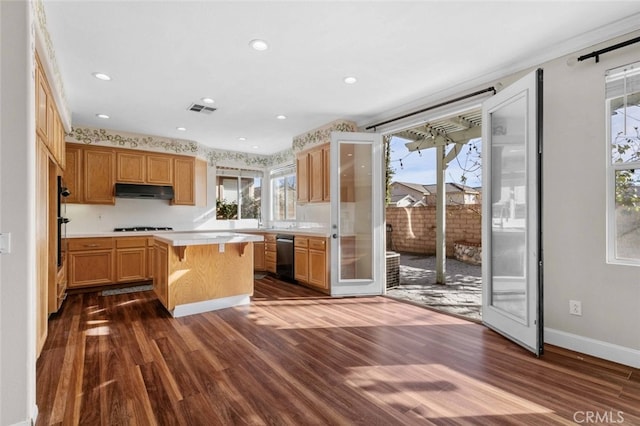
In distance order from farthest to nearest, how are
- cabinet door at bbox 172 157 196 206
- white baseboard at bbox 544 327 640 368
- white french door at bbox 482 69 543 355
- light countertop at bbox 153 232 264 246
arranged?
cabinet door at bbox 172 157 196 206 < light countertop at bbox 153 232 264 246 < white french door at bbox 482 69 543 355 < white baseboard at bbox 544 327 640 368

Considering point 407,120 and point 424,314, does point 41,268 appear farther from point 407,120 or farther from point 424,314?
point 407,120

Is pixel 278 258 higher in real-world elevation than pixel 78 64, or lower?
lower

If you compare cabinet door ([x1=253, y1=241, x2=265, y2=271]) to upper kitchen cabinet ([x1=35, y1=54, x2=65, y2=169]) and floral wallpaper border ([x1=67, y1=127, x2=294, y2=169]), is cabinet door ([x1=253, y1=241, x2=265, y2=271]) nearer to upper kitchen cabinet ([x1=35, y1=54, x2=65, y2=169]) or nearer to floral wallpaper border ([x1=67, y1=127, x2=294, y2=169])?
floral wallpaper border ([x1=67, y1=127, x2=294, y2=169])

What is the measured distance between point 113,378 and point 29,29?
2.21m

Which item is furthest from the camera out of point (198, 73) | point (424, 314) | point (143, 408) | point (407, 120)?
point (407, 120)

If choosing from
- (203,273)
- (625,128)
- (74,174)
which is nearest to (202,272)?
(203,273)

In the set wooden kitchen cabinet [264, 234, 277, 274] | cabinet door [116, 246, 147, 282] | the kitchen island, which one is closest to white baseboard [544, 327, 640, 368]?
the kitchen island

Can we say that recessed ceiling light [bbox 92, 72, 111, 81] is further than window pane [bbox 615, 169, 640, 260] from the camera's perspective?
Yes

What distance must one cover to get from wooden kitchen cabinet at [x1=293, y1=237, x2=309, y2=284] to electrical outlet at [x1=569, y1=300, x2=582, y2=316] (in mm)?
3269

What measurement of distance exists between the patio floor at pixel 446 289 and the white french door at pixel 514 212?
59 cm

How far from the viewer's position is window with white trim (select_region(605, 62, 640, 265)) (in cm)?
240

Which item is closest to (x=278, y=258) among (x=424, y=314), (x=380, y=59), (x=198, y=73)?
(x=424, y=314)

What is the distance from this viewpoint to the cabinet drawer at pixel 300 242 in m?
4.99

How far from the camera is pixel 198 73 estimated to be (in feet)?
10.4
